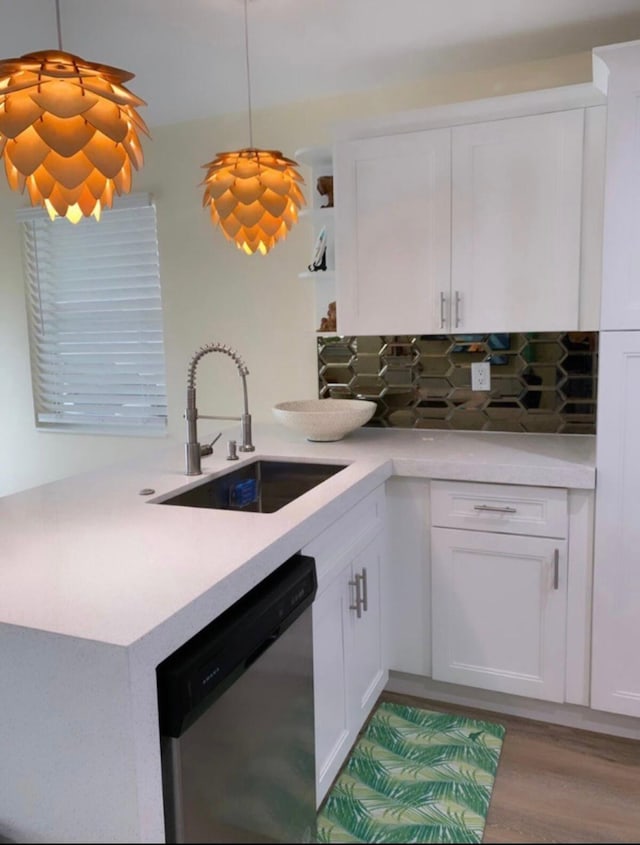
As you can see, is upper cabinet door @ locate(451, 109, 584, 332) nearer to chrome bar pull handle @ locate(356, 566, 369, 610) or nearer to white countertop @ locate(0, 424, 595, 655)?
white countertop @ locate(0, 424, 595, 655)

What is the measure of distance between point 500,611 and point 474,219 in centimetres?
140

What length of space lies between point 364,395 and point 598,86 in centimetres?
148

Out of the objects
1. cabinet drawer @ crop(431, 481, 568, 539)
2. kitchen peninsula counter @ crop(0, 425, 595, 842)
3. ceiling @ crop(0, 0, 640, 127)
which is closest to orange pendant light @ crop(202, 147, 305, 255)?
ceiling @ crop(0, 0, 640, 127)

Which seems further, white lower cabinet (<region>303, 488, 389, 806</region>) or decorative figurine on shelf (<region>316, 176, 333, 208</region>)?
decorative figurine on shelf (<region>316, 176, 333, 208</region>)

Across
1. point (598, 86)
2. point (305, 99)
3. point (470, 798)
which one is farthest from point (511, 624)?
point (305, 99)

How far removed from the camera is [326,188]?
2.80m

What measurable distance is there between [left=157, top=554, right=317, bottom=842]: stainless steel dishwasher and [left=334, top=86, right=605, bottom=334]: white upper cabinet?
1254mm

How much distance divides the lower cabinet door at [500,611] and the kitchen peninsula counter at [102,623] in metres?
0.65

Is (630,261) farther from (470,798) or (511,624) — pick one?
(470,798)

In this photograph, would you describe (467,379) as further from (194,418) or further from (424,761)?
(424,761)

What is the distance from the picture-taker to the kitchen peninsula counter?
104cm

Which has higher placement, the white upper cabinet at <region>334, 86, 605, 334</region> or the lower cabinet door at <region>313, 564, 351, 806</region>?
the white upper cabinet at <region>334, 86, 605, 334</region>

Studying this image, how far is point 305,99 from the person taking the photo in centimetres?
294

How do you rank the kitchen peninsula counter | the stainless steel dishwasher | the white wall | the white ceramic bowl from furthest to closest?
1. the white wall
2. the white ceramic bowl
3. the kitchen peninsula counter
4. the stainless steel dishwasher
